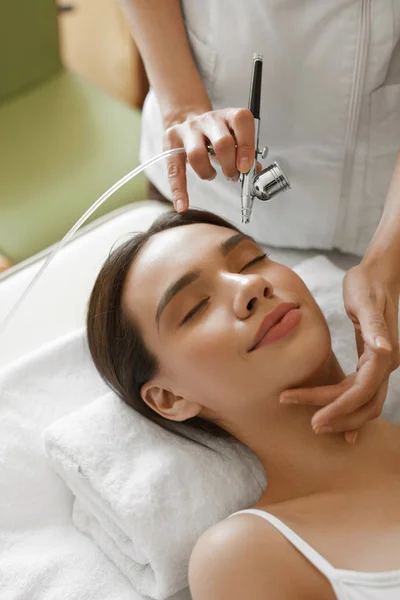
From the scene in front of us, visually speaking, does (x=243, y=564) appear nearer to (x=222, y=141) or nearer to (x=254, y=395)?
(x=254, y=395)

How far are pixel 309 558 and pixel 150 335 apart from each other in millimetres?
440

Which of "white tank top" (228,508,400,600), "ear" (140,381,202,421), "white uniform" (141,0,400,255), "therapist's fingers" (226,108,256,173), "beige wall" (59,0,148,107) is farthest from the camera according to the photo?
"beige wall" (59,0,148,107)

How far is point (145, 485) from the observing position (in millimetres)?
1331

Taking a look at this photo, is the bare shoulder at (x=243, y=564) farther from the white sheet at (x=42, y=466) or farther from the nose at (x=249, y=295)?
the nose at (x=249, y=295)

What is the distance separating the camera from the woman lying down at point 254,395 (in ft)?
3.74

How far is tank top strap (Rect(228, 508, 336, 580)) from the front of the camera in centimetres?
113

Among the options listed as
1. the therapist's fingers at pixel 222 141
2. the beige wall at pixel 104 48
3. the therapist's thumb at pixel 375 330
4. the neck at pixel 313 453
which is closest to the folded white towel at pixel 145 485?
the neck at pixel 313 453

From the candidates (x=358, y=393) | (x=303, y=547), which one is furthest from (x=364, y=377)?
(x=303, y=547)

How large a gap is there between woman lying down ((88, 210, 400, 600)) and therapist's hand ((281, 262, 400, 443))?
0.05 metres

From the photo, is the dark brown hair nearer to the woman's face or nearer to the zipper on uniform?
the woman's face

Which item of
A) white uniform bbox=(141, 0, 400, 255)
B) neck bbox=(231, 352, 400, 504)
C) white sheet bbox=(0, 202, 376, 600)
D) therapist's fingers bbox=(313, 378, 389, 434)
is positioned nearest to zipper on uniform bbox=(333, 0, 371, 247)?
white uniform bbox=(141, 0, 400, 255)

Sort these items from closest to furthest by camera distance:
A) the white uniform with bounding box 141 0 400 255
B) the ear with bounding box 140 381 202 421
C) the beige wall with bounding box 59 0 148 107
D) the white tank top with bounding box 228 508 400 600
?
the white tank top with bounding box 228 508 400 600 → the ear with bounding box 140 381 202 421 → the white uniform with bounding box 141 0 400 255 → the beige wall with bounding box 59 0 148 107

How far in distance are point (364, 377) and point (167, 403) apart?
1.22 feet

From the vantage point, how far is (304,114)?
155 centimetres
